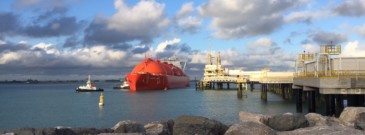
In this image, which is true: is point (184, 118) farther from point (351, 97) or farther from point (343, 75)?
point (351, 97)

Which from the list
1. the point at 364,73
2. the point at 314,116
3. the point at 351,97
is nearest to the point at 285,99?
the point at 351,97

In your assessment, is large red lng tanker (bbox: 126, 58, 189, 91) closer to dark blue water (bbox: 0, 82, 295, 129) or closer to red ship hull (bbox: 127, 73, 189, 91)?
red ship hull (bbox: 127, 73, 189, 91)

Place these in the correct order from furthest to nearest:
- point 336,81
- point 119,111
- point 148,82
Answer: point 148,82 → point 119,111 → point 336,81

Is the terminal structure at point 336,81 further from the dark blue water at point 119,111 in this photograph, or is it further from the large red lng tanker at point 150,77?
the large red lng tanker at point 150,77

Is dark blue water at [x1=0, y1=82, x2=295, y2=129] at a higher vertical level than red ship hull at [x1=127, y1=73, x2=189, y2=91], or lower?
lower

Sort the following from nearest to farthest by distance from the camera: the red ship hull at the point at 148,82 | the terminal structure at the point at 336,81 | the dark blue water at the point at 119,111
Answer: the terminal structure at the point at 336,81
the dark blue water at the point at 119,111
the red ship hull at the point at 148,82

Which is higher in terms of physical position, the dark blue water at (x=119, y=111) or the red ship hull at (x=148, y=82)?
the red ship hull at (x=148, y=82)

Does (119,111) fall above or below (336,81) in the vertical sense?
below

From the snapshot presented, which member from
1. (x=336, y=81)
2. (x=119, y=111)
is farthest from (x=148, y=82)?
(x=336, y=81)

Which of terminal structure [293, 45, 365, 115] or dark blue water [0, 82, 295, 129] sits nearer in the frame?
terminal structure [293, 45, 365, 115]

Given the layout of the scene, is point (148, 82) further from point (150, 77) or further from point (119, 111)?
point (119, 111)

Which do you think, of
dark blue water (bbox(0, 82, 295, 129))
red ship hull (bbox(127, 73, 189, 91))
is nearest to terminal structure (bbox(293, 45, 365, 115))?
dark blue water (bbox(0, 82, 295, 129))

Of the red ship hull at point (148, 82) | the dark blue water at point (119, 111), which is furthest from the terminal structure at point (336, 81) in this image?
the red ship hull at point (148, 82)

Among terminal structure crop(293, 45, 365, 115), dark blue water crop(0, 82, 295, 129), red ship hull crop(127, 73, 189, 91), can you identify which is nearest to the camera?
terminal structure crop(293, 45, 365, 115)
